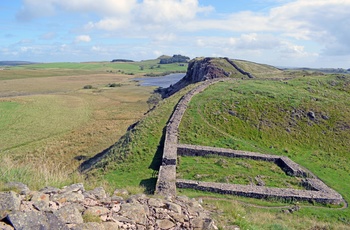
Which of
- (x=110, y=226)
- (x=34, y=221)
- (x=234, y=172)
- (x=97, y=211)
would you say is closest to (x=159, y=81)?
(x=234, y=172)

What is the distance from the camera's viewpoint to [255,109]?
1478 inches

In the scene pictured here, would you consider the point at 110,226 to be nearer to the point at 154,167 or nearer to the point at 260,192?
the point at 260,192

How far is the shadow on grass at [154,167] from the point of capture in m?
21.0

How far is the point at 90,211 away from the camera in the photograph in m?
8.25

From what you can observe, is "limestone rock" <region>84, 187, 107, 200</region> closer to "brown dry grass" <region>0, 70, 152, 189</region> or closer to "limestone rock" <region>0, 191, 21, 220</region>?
"brown dry grass" <region>0, 70, 152, 189</region>

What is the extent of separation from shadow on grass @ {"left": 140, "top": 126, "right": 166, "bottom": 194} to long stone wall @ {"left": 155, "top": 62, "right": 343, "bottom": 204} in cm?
76

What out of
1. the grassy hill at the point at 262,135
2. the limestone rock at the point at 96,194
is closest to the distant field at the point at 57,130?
the limestone rock at the point at 96,194

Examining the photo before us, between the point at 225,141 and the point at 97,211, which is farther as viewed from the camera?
the point at 225,141

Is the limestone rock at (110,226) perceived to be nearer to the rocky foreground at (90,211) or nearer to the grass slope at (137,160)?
the rocky foreground at (90,211)

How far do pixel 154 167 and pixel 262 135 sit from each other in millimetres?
14041

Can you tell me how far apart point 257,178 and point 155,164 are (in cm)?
810

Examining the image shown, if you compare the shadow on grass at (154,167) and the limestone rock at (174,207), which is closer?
the limestone rock at (174,207)

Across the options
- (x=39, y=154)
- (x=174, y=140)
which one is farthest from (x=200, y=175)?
(x=39, y=154)

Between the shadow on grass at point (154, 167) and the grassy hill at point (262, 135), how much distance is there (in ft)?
0.25
